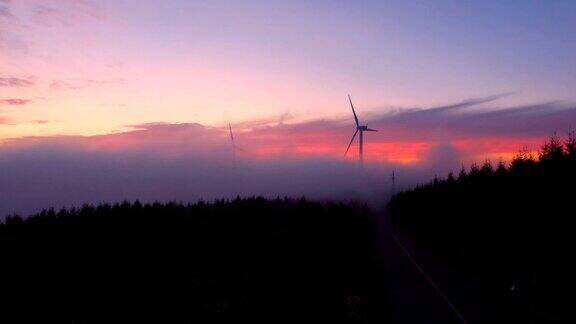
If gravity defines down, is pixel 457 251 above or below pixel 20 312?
below

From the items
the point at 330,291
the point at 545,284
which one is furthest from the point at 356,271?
the point at 545,284

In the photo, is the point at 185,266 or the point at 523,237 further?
the point at 185,266

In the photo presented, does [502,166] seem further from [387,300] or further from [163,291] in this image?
[163,291]

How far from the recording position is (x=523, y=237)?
27.5 meters

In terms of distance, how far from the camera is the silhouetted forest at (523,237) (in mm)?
22328

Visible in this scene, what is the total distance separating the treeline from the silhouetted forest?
587 cm

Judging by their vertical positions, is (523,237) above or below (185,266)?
above

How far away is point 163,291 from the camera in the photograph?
88.9 feet

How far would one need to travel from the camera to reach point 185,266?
115 feet

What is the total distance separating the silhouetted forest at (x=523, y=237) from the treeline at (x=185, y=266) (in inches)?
231

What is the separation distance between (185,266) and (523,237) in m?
19.7

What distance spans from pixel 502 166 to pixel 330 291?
23.3m

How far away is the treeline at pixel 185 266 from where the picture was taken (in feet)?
69.3

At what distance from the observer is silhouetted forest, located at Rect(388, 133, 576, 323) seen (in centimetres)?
2233
